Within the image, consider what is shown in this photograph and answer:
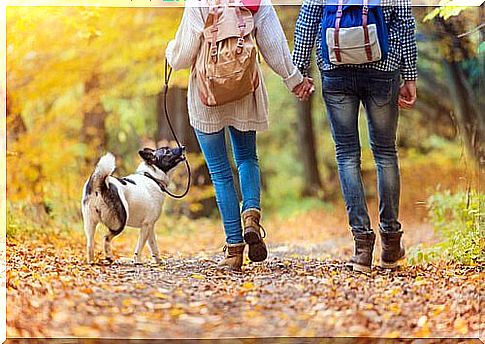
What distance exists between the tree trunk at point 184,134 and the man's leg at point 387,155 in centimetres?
91

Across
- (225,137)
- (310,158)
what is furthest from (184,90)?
(310,158)

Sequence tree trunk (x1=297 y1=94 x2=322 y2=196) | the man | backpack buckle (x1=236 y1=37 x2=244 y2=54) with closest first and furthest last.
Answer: backpack buckle (x1=236 y1=37 x2=244 y2=54) → the man → tree trunk (x1=297 y1=94 x2=322 y2=196)

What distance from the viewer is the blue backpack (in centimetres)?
420

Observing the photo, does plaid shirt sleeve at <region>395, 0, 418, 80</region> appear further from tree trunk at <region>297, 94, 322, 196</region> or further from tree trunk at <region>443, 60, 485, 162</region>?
tree trunk at <region>297, 94, 322, 196</region>

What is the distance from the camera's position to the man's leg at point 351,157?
14.5 ft

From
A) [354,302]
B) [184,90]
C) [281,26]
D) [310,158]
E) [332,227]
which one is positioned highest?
[281,26]

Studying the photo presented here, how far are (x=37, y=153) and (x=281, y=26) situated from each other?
1490mm

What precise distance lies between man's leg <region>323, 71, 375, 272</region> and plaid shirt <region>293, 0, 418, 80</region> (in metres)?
0.16

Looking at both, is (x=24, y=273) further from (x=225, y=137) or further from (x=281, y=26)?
(x=281, y=26)

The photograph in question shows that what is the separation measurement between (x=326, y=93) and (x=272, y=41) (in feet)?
1.45

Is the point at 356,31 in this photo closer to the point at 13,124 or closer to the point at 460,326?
the point at 460,326

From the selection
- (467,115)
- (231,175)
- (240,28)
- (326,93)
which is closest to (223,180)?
(231,175)

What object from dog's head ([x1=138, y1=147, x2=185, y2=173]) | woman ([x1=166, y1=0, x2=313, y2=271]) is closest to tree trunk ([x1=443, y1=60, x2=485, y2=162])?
woman ([x1=166, y1=0, x2=313, y2=271])

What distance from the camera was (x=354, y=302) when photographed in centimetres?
432
